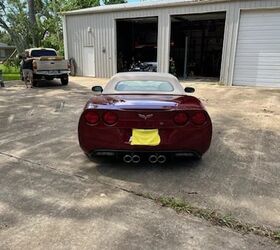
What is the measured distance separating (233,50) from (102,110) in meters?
11.7

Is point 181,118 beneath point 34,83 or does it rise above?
above

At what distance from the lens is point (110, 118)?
3891 millimetres

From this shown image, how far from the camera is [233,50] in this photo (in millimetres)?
14062

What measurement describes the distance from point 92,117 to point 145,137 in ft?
2.43

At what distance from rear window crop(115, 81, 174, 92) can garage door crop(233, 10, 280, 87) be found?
10341 mm

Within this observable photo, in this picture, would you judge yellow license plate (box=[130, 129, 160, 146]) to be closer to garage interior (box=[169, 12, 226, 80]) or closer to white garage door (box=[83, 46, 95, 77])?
white garage door (box=[83, 46, 95, 77])

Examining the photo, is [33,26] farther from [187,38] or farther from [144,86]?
[144,86]

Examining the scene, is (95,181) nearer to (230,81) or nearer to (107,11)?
(230,81)

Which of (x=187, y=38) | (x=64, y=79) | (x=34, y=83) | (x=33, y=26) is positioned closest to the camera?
(x=34, y=83)

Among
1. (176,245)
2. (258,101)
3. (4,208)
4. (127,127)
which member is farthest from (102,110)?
(258,101)

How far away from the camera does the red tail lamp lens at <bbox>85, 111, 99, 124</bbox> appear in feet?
12.9

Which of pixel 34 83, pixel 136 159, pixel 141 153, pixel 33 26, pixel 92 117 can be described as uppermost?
pixel 33 26

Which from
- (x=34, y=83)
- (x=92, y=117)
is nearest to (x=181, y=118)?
(x=92, y=117)

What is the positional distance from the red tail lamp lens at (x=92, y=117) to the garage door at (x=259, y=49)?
11.8 m
